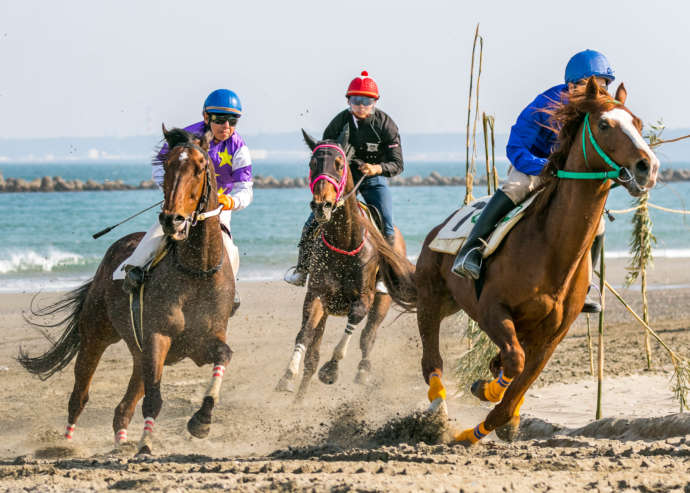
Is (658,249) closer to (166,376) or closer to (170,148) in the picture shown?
(166,376)

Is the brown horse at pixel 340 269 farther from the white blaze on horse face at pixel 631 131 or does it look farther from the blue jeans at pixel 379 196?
the white blaze on horse face at pixel 631 131

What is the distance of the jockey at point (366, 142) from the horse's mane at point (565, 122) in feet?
8.51

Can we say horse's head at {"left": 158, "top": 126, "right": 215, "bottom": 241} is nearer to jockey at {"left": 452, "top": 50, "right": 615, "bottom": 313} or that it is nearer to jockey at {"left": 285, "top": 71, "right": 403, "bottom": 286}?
jockey at {"left": 452, "top": 50, "right": 615, "bottom": 313}

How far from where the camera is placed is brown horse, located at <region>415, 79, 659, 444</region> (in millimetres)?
5156

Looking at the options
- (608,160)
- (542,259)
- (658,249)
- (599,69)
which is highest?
(599,69)

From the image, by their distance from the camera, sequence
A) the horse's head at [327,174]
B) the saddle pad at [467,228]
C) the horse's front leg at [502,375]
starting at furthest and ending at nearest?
the horse's head at [327,174]
the saddle pad at [467,228]
the horse's front leg at [502,375]

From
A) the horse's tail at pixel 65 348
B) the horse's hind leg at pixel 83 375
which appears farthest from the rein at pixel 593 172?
the horse's tail at pixel 65 348

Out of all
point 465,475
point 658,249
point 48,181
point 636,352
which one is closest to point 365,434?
point 465,475

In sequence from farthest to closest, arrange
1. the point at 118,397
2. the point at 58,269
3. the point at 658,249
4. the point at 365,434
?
the point at 658,249 < the point at 58,269 < the point at 118,397 < the point at 365,434

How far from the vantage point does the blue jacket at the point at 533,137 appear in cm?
611

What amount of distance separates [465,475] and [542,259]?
151 cm

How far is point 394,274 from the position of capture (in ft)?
27.1

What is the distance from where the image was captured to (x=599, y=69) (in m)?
6.02

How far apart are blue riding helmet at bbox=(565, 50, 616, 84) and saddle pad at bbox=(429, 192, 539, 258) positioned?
2.87ft
